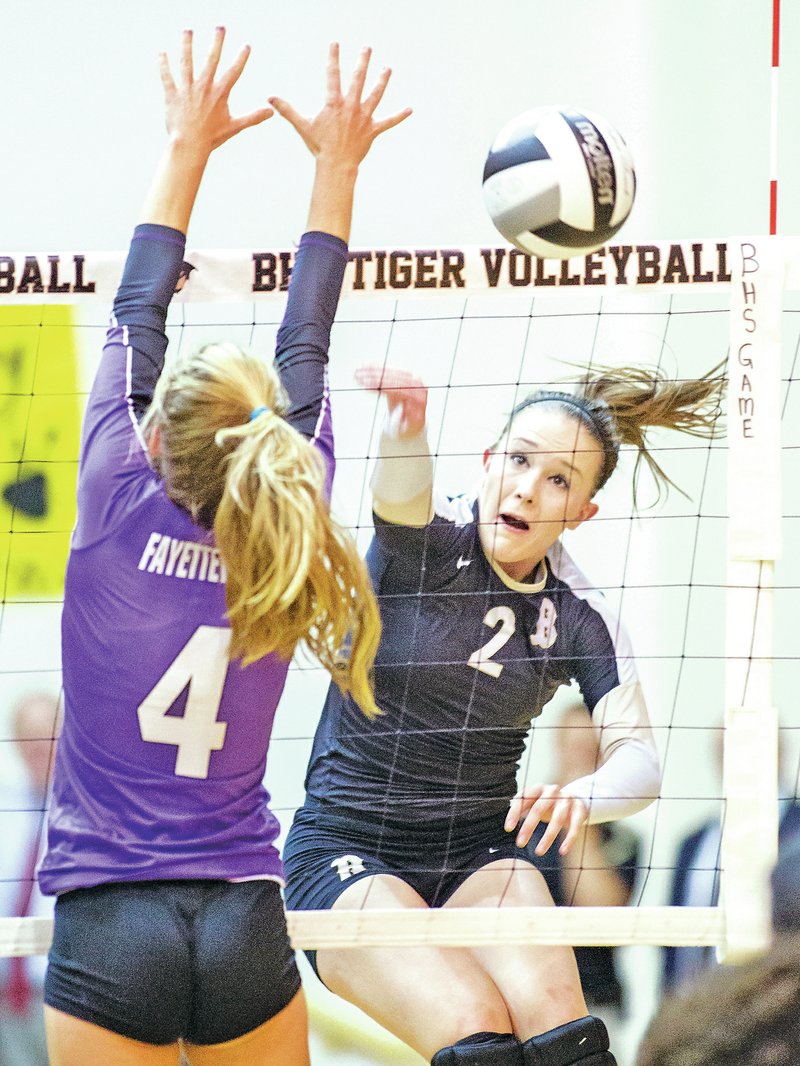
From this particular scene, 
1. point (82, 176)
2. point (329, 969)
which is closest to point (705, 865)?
point (329, 969)

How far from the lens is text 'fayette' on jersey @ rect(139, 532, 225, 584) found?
2.07 meters

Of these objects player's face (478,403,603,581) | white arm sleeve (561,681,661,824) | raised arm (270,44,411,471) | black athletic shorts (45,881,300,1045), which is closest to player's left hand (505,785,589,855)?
white arm sleeve (561,681,661,824)

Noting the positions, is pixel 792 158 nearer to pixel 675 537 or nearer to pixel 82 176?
pixel 675 537

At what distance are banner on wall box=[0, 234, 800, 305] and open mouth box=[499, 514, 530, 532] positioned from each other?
49cm

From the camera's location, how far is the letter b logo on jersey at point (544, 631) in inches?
122

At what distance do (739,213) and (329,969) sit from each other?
93.1 inches

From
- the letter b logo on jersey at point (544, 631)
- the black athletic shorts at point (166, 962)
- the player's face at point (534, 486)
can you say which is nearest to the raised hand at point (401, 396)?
the player's face at point (534, 486)

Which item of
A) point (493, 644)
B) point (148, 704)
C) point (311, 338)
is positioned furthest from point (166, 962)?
point (493, 644)

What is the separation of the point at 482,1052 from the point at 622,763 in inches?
26.6

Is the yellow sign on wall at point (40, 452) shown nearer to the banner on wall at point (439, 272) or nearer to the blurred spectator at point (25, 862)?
the blurred spectator at point (25, 862)

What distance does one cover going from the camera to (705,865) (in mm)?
3719

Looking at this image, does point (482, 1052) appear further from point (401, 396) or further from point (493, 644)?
point (401, 396)

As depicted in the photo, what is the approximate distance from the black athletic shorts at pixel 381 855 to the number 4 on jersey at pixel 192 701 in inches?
36.9

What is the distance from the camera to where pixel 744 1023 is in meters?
1.01
